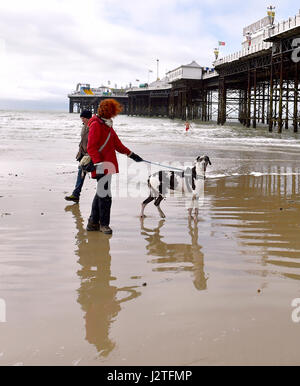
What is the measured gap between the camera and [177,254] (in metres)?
3.98

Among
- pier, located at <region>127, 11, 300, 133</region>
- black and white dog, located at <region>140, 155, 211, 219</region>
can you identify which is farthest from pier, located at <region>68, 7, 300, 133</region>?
black and white dog, located at <region>140, 155, 211, 219</region>

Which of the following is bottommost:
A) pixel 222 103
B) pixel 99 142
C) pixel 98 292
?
pixel 98 292

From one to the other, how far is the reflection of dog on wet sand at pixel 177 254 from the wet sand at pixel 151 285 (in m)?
0.01

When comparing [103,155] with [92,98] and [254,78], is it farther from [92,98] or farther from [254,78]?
[92,98]

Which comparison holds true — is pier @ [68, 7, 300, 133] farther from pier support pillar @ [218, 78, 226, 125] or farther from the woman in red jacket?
the woman in red jacket

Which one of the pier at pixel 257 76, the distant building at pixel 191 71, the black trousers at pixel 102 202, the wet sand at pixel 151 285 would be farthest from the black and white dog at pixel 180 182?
the distant building at pixel 191 71

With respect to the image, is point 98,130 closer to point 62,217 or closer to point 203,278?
point 62,217

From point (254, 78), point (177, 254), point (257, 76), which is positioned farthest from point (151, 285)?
point (257, 76)

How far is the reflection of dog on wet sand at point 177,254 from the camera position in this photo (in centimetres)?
346

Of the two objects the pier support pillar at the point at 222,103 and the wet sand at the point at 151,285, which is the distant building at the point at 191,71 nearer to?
the pier support pillar at the point at 222,103

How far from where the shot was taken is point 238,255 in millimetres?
3891

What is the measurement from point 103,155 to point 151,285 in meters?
2.14

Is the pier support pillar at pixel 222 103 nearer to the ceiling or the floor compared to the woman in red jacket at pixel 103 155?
nearer to the ceiling

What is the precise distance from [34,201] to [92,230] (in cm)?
199
